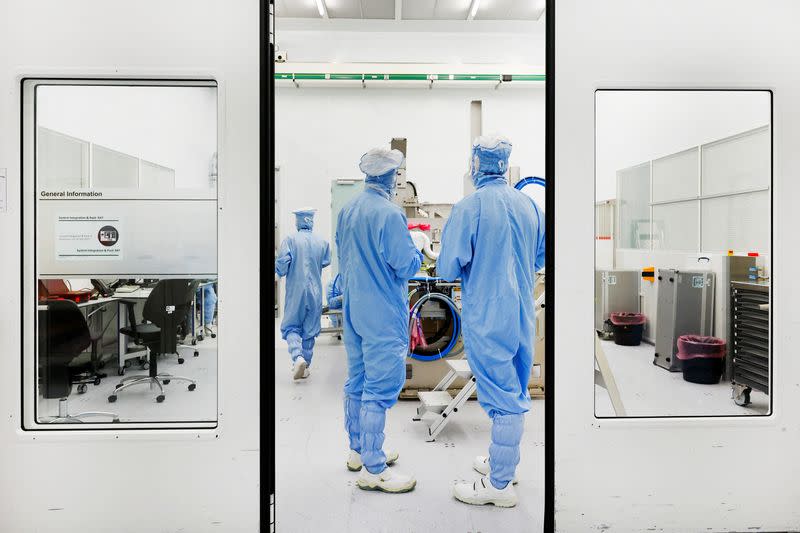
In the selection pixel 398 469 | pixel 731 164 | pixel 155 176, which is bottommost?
pixel 398 469

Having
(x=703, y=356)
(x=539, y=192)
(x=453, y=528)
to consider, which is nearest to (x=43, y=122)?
(x=453, y=528)

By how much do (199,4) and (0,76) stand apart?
2.64 feet

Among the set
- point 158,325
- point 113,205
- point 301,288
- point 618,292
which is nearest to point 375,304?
point 113,205

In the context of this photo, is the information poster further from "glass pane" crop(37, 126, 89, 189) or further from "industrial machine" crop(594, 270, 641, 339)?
"industrial machine" crop(594, 270, 641, 339)

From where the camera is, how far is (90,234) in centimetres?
182

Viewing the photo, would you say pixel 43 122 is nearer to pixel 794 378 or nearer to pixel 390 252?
pixel 390 252

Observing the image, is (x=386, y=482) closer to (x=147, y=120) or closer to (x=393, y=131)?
(x=147, y=120)

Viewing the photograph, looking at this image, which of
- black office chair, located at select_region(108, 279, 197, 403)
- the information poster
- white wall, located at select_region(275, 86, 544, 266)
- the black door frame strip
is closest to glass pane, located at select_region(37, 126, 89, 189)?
the information poster

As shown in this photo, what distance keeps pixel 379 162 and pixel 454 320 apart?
171 centimetres

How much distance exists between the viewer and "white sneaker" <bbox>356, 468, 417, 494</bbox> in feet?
8.09

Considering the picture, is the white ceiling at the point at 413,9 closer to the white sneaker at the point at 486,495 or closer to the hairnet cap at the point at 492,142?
the hairnet cap at the point at 492,142

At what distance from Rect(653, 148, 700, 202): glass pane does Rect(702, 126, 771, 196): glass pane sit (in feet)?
0.65

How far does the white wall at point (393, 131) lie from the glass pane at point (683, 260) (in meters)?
1.20

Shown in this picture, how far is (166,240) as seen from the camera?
6.03 feet
